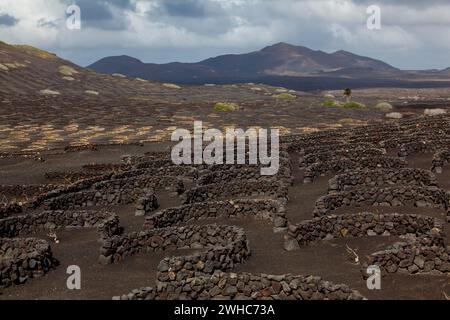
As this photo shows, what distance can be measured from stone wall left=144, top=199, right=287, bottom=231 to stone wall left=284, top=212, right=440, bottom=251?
12.5 feet

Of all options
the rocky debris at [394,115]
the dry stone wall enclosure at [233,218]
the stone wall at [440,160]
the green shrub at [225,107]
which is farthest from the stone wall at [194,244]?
the green shrub at [225,107]

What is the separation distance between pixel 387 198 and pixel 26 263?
20001 mm

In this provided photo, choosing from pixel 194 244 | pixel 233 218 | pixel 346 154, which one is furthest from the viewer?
pixel 346 154

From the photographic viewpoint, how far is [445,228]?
2702 cm

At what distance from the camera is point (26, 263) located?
2450 cm

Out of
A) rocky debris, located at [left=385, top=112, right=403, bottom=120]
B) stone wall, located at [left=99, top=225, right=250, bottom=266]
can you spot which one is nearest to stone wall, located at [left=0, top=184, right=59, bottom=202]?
stone wall, located at [left=99, top=225, right=250, bottom=266]

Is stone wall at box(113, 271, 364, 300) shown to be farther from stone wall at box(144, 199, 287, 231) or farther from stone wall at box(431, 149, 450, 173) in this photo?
stone wall at box(431, 149, 450, 173)

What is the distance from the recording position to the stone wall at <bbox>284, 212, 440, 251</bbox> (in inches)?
1041

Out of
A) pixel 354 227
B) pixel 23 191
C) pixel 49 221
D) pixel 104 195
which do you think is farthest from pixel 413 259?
pixel 23 191

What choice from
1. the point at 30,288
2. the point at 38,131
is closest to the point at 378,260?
the point at 30,288

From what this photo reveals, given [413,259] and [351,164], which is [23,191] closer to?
[351,164]

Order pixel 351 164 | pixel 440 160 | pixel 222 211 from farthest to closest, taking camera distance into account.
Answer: pixel 351 164 < pixel 440 160 < pixel 222 211

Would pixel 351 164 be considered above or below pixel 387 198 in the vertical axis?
above
